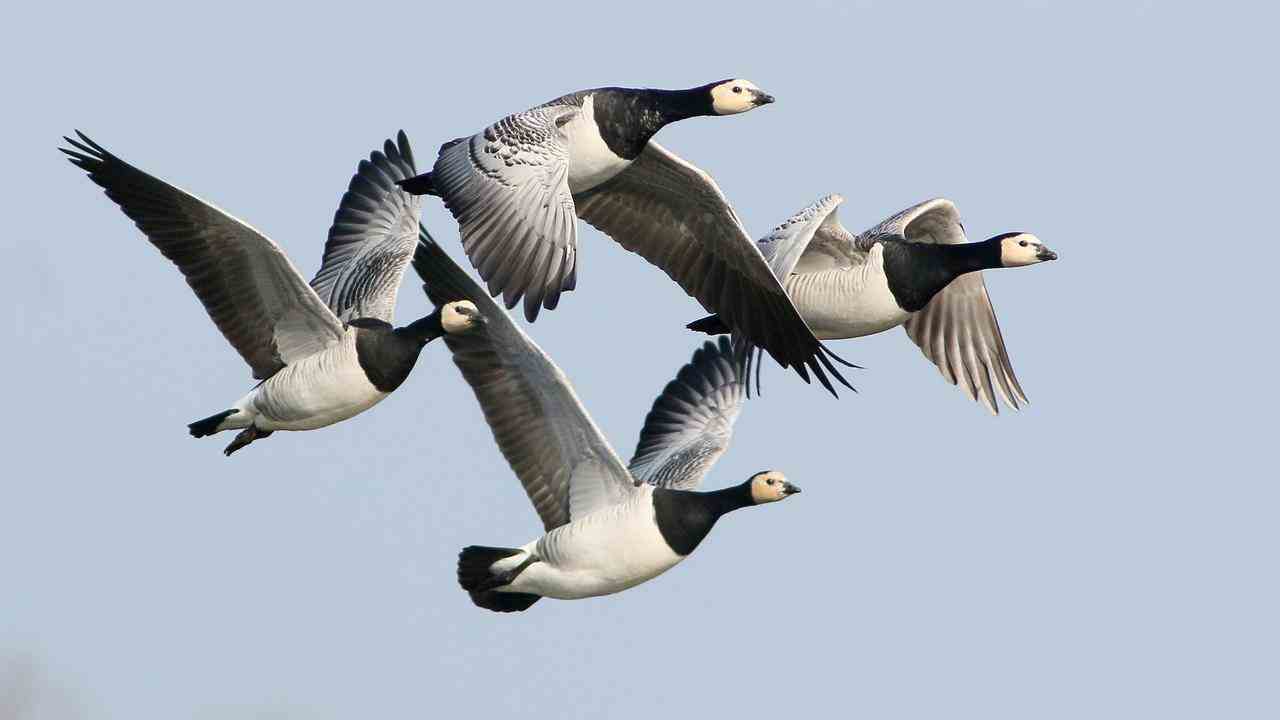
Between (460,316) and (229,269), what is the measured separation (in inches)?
81.9

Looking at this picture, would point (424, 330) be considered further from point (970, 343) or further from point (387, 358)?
point (970, 343)

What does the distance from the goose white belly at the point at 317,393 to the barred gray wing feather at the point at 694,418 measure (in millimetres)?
3062

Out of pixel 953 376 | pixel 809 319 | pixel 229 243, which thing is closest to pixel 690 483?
pixel 809 319

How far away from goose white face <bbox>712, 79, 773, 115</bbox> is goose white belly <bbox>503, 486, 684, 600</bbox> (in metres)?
3.11

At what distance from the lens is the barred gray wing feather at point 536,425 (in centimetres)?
1536

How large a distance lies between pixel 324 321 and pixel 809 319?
390 centimetres

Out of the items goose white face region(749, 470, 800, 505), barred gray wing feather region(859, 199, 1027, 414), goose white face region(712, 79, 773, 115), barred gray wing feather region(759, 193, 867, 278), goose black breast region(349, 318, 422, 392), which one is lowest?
barred gray wing feather region(859, 199, 1027, 414)

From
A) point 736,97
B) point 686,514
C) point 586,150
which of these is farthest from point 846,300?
point 686,514

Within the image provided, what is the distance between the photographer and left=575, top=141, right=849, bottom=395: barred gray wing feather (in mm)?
17000

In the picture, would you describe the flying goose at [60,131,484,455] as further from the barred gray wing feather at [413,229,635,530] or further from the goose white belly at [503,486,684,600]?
the goose white belly at [503,486,684,600]

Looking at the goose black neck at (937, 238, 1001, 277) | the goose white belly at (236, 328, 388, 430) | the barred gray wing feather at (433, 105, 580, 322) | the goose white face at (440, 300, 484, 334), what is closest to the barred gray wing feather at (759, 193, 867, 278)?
the goose black neck at (937, 238, 1001, 277)

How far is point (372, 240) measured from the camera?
1875 cm

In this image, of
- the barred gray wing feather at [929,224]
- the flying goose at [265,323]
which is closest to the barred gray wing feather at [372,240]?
the flying goose at [265,323]

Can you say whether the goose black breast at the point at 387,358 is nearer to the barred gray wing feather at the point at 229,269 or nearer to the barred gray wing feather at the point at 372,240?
the barred gray wing feather at the point at 229,269
